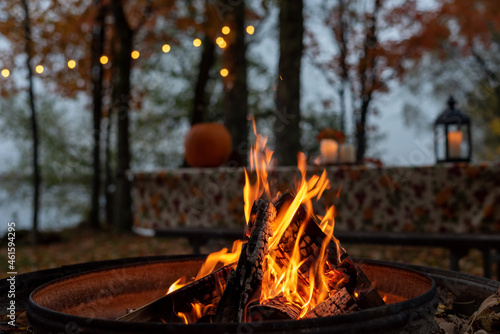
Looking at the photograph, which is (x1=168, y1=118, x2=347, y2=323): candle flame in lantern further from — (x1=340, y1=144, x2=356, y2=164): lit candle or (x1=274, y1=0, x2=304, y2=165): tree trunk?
(x1=274, y1=0, x2=304, y2=165): tree trunk

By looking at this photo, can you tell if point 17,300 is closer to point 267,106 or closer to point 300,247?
point 300,247

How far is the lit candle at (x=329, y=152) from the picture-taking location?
4301 mm

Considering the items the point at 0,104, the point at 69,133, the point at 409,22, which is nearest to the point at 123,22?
the point at 69,133

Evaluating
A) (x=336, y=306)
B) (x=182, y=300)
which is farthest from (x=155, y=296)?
(x=336, y=306)

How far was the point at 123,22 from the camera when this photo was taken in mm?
8992

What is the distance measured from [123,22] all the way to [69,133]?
5.02m

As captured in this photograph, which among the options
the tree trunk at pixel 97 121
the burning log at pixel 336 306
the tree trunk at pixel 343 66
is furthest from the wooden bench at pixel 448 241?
the tree trunk at pixel 343 66

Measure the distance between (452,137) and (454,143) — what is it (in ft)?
0.20

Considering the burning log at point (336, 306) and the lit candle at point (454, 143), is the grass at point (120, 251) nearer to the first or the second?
the lit candle at point (454, 143)

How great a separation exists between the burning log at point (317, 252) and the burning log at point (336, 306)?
0.16 feet

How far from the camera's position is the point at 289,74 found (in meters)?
5.22

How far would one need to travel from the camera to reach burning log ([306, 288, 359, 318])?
5.34 ft

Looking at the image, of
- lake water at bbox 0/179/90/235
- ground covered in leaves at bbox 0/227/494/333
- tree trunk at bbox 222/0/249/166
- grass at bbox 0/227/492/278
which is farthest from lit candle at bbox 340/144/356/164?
lake water at bbox 0/179/90/235

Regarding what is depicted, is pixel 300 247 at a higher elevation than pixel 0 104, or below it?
below
